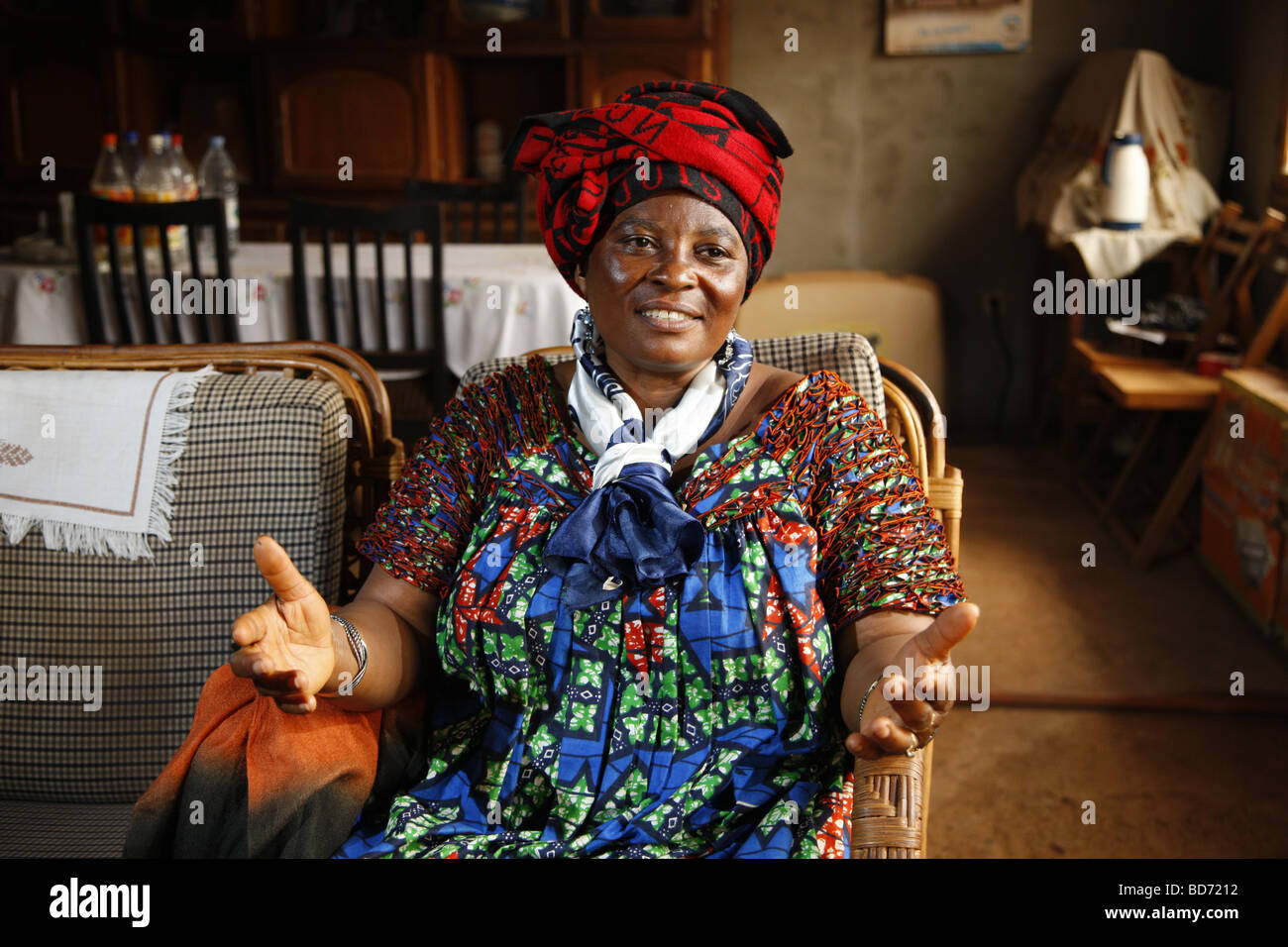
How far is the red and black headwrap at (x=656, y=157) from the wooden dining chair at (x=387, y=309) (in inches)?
54.4

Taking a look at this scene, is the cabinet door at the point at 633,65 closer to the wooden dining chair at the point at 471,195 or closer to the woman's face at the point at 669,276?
the wooden dining chair at the point at 471,195

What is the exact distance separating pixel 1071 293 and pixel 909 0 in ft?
4.38

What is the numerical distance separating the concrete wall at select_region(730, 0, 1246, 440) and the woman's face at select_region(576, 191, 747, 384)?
136 inches

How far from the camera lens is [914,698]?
3.26ft

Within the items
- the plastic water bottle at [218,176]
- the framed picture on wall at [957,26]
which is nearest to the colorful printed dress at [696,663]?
the plastic water bottle at [218,176]

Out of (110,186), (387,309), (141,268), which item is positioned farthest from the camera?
(110,186)

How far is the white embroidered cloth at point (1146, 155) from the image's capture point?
373cm

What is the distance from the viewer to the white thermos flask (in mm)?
3662

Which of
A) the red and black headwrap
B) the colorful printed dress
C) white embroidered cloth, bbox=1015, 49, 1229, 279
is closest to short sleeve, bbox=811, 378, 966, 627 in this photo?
the colorful printed dress

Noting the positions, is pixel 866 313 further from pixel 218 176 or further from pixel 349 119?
pixel 218 176

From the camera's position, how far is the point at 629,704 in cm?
121

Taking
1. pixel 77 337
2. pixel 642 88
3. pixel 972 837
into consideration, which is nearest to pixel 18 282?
pixel 77 337

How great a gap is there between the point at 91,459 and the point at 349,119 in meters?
3.28

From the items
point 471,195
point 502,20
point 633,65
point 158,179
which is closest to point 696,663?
point 158,179
